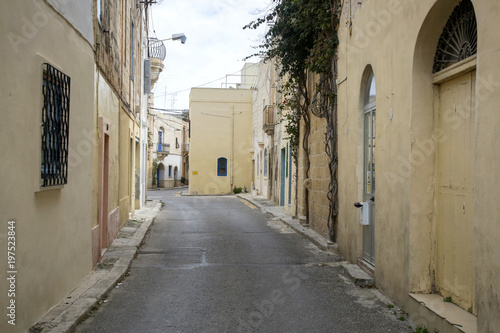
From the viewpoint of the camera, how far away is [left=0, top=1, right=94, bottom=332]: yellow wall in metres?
3.93

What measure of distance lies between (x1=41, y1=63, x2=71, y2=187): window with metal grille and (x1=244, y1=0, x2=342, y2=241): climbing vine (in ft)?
18.5

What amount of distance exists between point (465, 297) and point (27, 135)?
4.29m

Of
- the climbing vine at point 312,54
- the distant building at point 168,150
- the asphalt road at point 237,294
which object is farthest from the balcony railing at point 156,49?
the distant building at point 168,150

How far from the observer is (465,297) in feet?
15.2

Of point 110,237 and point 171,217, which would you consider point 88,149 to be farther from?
point 171,217

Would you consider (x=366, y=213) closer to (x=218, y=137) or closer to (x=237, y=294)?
(x=237, y=294)

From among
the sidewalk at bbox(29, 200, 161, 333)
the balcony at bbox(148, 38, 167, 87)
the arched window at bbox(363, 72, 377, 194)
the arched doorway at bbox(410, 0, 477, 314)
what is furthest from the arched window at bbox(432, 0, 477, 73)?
the balcony at bbox(148, 38, 167, 87)

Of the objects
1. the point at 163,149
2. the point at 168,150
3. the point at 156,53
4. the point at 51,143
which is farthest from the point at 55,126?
the point at 168,150

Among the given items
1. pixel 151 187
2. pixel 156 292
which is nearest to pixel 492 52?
pixel 156 292

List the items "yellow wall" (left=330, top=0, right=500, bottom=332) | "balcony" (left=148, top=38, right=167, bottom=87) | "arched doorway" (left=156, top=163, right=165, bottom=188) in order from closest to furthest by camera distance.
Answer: "yellow wall" (left=330, top=0, right=500, bottom=332), "balcony" (left=148, top=38, right=167, bottom=87), "arched doorway" (left=156, top=163, right=165, bottom=188)

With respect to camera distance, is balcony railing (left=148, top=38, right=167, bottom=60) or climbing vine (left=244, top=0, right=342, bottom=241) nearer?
climbing vine (left=244, top=0, right=342, bottom=241)

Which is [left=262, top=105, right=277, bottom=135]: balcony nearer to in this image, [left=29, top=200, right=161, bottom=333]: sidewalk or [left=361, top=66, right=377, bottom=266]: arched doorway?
[left=29, top=200, right=161, bottom=333]: sidewalk

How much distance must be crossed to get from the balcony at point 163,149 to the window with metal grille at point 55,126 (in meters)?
48.5

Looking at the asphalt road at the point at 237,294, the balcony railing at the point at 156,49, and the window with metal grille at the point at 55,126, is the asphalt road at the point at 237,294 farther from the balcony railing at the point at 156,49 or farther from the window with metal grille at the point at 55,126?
the balcony railing at the point at 156,49
